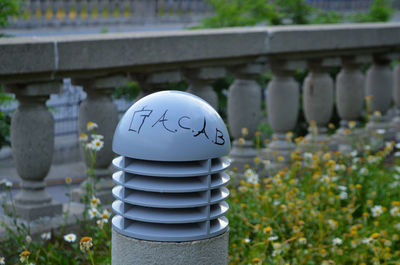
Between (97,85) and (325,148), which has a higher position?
(97,85)

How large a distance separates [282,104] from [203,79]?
3.22ft

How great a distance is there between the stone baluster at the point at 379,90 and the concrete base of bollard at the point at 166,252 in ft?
14.8

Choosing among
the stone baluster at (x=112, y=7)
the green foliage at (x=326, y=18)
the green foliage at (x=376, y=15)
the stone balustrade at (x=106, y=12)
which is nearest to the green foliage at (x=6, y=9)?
the green foliage at (x=326, y=18)

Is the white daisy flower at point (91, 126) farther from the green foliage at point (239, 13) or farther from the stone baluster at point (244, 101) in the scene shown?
the green foliage at point (239, 13)

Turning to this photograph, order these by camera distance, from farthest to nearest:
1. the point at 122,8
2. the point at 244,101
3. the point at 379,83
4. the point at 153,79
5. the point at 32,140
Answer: the point at 122,8 → the point at 379,83 → the point at 244,101 → the point at 153,79 → the point at 32,140

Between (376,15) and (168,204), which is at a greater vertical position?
(168,204)

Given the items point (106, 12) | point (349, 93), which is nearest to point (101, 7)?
point (106, 12)

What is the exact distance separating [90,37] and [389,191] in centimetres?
247

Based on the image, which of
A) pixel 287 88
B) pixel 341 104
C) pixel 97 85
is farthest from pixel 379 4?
pixel 97 85

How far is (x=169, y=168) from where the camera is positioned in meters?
2.33

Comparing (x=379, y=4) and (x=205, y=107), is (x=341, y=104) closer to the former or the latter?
(x=205, y=107)

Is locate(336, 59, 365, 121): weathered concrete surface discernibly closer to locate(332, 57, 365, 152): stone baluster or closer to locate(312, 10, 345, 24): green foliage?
locate(332, 57, 365, 152): stone baluster

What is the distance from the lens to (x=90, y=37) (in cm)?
410

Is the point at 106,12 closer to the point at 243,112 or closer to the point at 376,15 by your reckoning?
the point at 376,15
